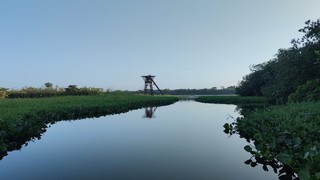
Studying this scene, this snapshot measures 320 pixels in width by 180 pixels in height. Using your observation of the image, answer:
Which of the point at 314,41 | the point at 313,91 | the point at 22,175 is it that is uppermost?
the point at 314,41

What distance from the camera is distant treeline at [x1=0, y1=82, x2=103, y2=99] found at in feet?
111

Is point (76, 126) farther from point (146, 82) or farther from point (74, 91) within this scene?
point (146, 82)

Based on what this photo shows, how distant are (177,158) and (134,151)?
4.92 feet

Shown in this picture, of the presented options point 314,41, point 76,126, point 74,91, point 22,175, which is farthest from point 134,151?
point 74,91

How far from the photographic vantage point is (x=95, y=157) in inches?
329

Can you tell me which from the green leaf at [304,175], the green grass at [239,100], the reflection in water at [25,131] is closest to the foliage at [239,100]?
the green grass at [239,100]

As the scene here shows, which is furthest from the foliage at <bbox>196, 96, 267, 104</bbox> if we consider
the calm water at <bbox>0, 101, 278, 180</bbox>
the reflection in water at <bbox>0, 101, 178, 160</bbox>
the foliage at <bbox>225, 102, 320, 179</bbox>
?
the calm water at <bbox>0, 101, 278, 180</bbox>

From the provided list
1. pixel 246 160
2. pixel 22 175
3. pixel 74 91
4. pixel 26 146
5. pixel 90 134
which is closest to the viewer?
pixel 22 175

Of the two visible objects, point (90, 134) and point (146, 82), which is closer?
point (90, 134)

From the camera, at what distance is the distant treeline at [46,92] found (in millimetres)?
33719

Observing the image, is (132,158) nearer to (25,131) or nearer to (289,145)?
(289,145)

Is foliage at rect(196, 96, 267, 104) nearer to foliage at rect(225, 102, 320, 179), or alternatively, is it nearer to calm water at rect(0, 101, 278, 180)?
foliage at rect(225, 102, 320, 179)

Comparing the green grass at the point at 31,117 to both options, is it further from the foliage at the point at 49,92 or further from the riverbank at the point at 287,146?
the foliage at the point at 49,92

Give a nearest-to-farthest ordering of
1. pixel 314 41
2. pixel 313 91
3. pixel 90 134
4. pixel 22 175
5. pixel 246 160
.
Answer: pixel 22 175 < pixel 246 160 < pixel 90 134 < pixel 313 91 < pixel 314 41
